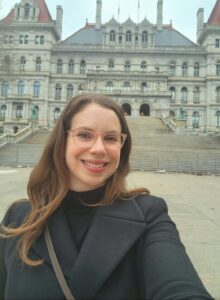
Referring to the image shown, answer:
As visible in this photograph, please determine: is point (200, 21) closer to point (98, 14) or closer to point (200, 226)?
point (98, 14)

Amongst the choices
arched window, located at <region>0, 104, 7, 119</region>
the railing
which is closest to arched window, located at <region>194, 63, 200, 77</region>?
arched window, located at <region>0, 104, 7, 119</region>

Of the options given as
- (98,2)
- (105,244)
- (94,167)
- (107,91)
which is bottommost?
(105,244)

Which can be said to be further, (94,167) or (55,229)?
(94,167)

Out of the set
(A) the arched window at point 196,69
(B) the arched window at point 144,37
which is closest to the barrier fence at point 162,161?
(A) the arched window at point 196,69

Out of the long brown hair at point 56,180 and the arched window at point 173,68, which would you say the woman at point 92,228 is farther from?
the arched window at point 173,68

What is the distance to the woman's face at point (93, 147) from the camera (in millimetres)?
2086

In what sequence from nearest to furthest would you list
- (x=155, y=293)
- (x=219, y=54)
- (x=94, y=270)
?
(x=155, y=293), (x=94, y=270), (x=219, y=54)

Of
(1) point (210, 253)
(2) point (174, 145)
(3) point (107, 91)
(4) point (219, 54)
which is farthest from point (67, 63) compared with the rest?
(1) point (210, 253)

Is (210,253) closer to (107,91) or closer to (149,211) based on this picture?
(149,211)

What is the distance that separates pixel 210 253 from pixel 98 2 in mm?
68523

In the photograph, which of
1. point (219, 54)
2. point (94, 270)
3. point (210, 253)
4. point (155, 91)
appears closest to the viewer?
point (94, 270)

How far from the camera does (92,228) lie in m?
1.86

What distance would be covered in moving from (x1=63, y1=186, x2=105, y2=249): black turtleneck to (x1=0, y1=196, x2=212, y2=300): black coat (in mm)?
42

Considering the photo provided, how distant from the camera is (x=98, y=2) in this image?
66812mm
